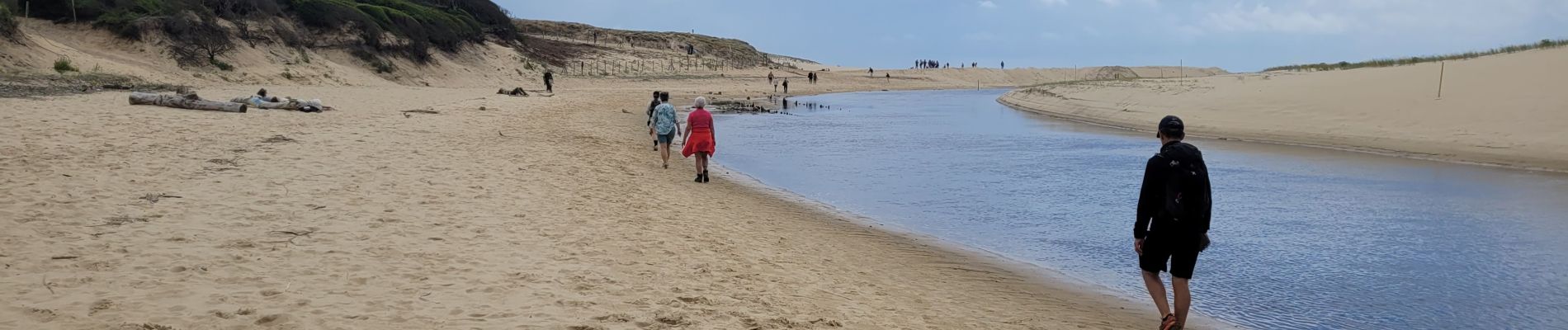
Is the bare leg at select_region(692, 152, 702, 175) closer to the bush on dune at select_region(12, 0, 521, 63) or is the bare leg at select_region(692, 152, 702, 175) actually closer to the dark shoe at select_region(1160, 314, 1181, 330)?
the dark shoe at select_region(1160, 314, 1181, 330)

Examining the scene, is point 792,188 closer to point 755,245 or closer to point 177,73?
point 755,245

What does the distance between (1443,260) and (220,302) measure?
8575 millimetres

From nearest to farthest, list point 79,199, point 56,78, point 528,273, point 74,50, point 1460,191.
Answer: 1. point 528,273
2. point 79,199
3. point 1460,191
4. point 56,78
5. point 74,50

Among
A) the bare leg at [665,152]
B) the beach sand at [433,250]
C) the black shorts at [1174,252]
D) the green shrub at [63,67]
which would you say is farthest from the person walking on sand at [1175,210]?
the green shrub at [63,67]

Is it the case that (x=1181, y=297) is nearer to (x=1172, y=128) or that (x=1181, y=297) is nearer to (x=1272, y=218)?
(x=1172, y=128)

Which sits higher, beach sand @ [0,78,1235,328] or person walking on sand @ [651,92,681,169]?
person walking on sand @ [651,92,681,169]

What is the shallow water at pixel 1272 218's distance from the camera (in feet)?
21.4

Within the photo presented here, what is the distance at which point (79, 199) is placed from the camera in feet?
24.1

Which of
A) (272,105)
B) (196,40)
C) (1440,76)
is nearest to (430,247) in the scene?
(272,105)

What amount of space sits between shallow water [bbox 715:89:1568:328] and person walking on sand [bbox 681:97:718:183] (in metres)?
1.08

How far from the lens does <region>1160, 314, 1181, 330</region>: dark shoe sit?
5.45 m

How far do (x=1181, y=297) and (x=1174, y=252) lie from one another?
0.32 meters

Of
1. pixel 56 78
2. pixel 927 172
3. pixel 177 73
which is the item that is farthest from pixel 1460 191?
pixel 177 73

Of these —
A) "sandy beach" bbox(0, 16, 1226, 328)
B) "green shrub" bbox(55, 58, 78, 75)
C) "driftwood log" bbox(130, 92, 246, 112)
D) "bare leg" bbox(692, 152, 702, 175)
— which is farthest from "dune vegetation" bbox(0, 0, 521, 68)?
"bare leg" bbox(692, 152, 702, 175)
